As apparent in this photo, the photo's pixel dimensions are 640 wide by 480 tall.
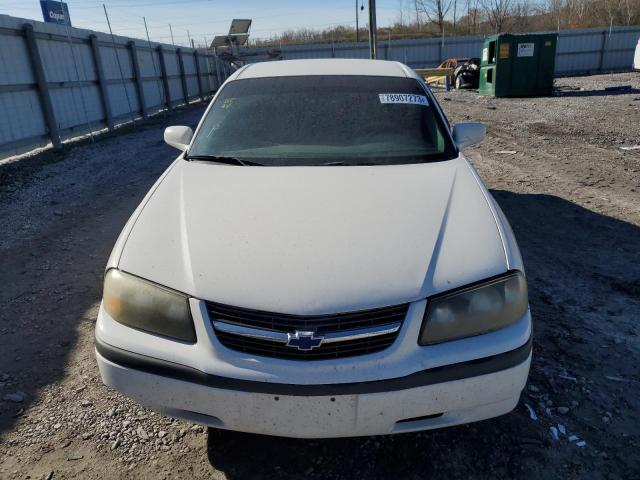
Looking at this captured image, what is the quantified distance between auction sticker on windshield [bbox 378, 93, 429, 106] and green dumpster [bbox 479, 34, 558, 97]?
47.6ft

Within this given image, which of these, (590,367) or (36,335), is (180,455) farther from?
(590,367)

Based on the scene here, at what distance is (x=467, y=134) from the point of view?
321 centimetres

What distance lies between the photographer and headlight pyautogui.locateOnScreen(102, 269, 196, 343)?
1.78 metres

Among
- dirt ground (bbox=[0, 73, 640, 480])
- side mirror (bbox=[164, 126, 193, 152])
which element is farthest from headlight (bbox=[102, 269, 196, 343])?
side mirror (bbox=[164, 126, 193, 152])

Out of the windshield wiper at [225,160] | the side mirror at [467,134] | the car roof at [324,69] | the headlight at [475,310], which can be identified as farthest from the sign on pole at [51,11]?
the headlight at [475,310]

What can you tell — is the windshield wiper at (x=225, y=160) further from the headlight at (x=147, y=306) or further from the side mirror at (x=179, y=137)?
the headlight at (x=147, y=306)

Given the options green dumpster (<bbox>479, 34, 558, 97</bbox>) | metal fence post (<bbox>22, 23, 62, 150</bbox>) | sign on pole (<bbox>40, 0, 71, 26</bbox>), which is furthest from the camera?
sign on pole (<bbox>40, 0, 71, 26</bbox>)

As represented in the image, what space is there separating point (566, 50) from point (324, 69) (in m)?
29.7

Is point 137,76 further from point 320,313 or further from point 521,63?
point 320,313

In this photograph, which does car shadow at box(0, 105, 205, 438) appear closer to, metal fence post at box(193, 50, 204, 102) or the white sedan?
the white sedan

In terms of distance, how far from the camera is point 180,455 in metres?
2.12

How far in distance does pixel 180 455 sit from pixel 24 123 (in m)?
9.16

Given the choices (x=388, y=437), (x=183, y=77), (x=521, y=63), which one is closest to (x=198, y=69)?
(x=183, y=77)

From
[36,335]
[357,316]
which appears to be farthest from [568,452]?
[36,335]
